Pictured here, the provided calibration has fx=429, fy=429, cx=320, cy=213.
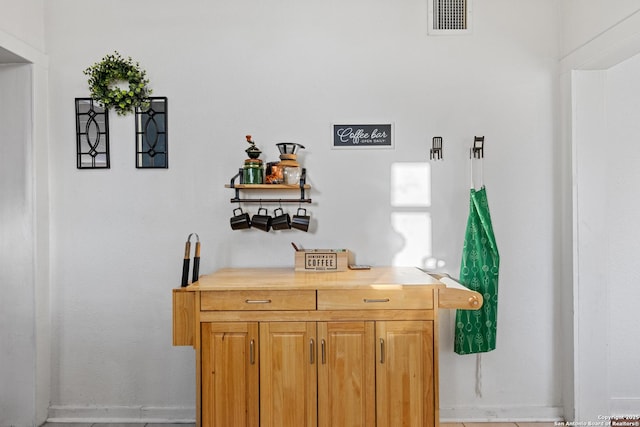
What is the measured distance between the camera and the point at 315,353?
227 cm

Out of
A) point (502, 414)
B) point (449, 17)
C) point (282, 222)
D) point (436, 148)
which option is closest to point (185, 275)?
point (282, 222)

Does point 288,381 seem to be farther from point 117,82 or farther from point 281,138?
point 117,82

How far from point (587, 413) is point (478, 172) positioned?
1659 mm

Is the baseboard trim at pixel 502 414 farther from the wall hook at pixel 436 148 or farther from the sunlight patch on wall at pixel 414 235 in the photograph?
the wall hook at pixel 436 148

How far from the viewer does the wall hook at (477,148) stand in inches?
110

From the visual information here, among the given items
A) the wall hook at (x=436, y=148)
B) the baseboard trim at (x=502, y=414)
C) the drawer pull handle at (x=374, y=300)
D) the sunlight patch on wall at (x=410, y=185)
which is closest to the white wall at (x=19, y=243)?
the drawer pull handle at (x=374, y=300)

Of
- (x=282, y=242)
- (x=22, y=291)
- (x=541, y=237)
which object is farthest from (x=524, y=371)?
(x=22, y=291)

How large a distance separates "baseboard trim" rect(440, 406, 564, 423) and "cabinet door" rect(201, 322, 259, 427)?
1.34 m

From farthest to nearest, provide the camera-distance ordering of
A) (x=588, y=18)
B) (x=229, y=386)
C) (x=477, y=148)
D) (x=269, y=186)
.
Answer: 1. (x=477, y=148)
2. (x=269, y=186)
3. (x=588, y=18)
4. (x=229, y=386)

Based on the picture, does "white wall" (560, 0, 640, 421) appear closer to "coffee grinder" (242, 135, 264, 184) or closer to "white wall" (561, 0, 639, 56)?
"white wall" (561, 0, 639, 56)

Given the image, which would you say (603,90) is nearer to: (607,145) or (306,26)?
(607,145)

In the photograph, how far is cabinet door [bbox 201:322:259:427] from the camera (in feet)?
7.41

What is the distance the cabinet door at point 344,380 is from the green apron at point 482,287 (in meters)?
0.76

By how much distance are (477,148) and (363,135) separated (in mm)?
746
